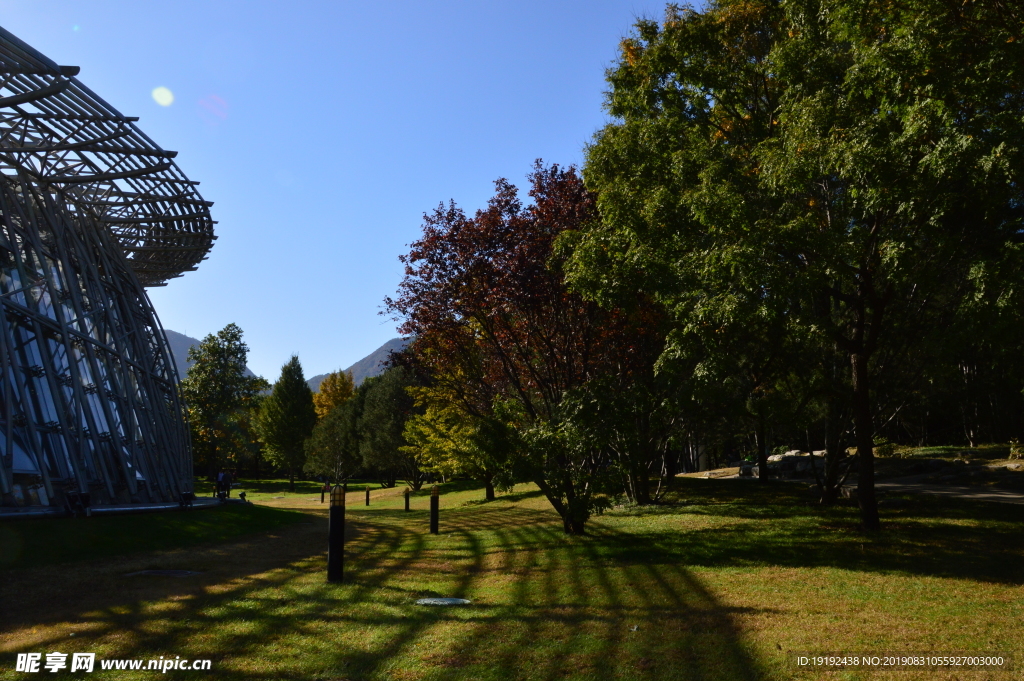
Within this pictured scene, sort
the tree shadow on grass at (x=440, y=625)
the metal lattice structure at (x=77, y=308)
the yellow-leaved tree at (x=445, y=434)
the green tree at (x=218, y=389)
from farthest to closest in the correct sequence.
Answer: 1. the green tree at (x=218, y=389)
2. the yellow-leaved tree at (x=445, y=434)
3. the metal lattice structure at (x=77, y=308)
4. the tree shadow on grass at (x=440, y=625)

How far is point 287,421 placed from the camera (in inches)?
2844

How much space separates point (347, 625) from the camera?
7184mm

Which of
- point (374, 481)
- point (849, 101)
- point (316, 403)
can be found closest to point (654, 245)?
point (849, 101)

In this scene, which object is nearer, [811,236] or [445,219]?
[811,236]

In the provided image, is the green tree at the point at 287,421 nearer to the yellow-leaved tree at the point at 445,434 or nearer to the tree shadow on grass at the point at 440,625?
the yellow-leaved tree at the point at 445,434

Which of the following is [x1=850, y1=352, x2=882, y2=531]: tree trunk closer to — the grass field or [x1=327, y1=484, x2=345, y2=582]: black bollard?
the grass field

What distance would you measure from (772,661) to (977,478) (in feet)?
71.8

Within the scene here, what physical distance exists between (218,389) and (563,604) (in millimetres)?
46420

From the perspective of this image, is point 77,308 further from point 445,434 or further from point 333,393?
point 333,393

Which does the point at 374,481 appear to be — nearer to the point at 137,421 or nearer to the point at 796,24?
the point at 137,421

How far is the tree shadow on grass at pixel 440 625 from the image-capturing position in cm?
582

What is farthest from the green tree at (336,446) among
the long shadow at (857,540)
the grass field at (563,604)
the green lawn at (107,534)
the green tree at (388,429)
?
the grass field at (563,604)

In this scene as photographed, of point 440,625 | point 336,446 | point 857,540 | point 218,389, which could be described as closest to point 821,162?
point 857,540

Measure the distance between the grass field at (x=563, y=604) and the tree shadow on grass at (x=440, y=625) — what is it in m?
0.03
